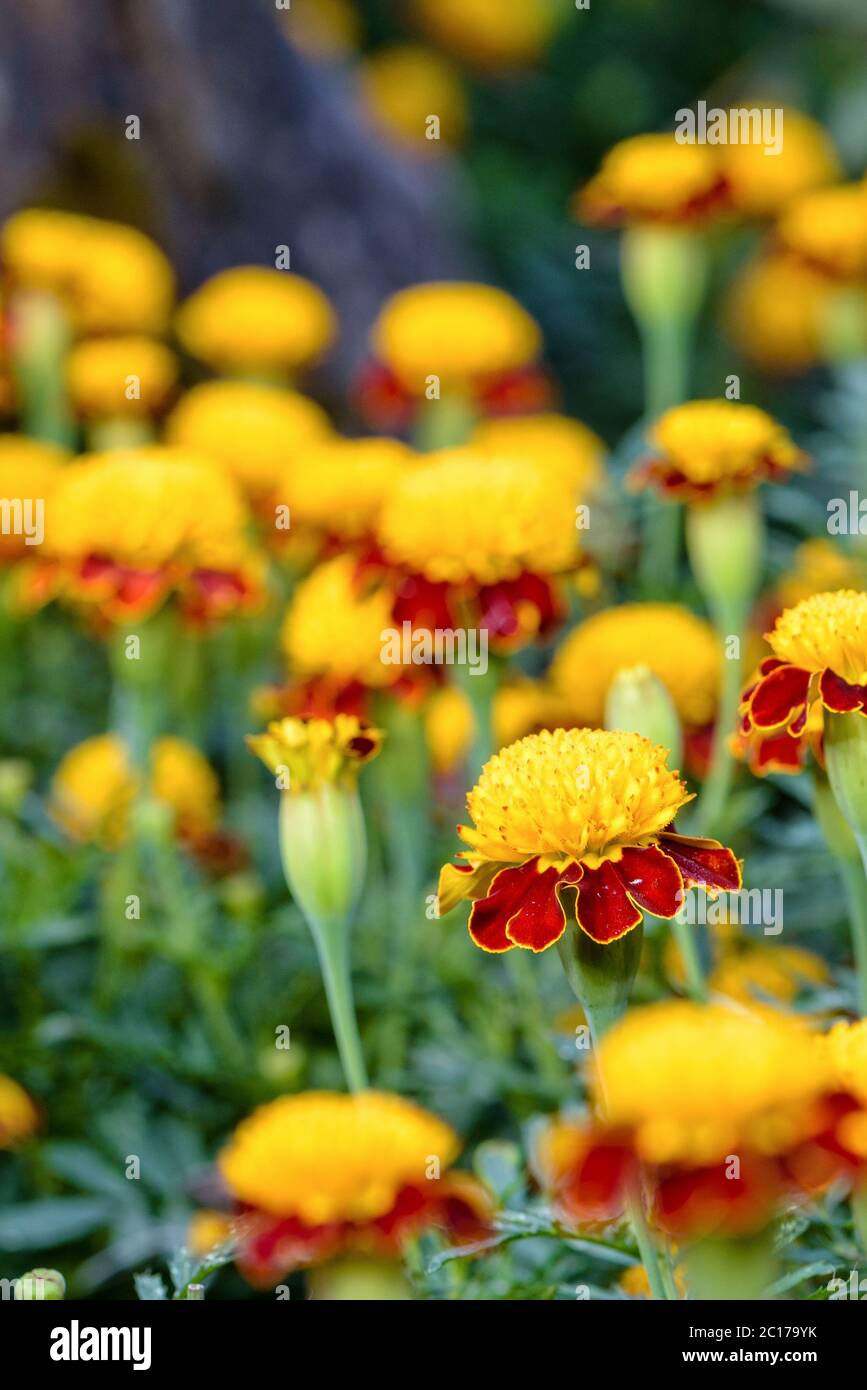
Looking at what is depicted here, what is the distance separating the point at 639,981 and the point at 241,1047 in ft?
0.93

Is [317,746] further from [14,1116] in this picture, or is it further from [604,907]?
[14,1116]

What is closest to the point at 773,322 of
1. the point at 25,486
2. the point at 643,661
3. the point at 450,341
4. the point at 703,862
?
the point at 450,341

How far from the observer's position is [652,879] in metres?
0.58

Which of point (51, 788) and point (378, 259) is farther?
point (378, 259)

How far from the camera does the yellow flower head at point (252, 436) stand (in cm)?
127

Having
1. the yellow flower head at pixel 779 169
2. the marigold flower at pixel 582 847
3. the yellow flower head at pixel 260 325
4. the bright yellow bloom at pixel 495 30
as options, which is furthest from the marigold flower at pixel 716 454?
the bright yellow bloom at pixel 495 30

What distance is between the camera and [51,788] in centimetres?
130

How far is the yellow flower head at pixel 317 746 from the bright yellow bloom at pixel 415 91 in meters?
2.00

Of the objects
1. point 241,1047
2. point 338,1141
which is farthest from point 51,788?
point 338,1141

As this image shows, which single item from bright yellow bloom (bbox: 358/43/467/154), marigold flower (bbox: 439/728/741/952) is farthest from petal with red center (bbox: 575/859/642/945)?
bright yellow bloom (bbox: 358/43/467/154)

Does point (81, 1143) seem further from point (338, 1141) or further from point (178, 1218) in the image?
point (338, 1141)

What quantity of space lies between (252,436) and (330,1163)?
77 centimetres

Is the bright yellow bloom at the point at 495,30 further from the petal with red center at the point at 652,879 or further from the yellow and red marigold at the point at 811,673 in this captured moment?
the petal with red center at the point at 652,879
